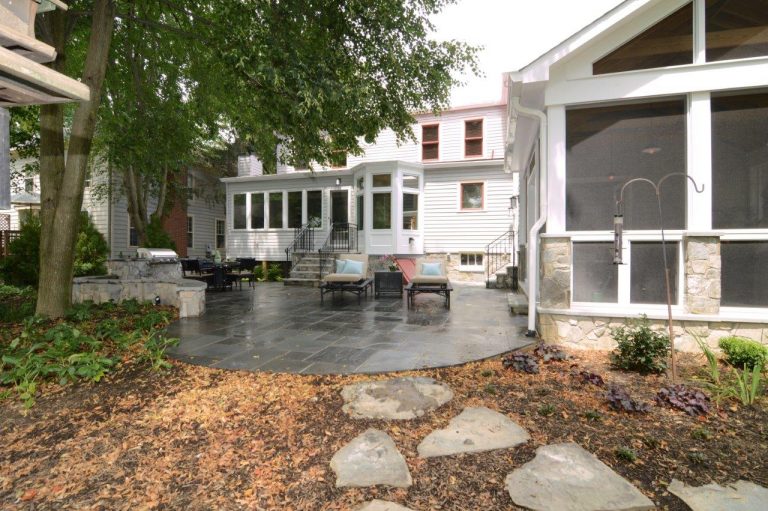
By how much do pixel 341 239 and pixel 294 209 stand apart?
277 cm

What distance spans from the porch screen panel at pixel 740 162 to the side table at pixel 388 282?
6.13 meters

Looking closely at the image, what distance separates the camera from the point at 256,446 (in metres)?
2.53

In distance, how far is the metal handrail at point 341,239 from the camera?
46.4 ft

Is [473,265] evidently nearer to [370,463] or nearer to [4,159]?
[370,463]

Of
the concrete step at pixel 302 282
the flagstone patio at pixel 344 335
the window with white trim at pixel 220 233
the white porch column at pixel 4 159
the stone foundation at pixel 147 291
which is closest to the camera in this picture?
the white porch column at pixel 4 159

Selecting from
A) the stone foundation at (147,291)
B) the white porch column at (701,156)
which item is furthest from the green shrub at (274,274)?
the white porch column at (701,156)

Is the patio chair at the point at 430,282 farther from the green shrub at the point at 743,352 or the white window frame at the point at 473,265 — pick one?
the white window frame at the point at 473,265

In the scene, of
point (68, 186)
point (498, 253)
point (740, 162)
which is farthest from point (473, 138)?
point (68, 186)

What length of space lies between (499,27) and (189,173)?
637 inches

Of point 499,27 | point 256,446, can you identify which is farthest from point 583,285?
point 499,27

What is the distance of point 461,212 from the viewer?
→ 13805 mm

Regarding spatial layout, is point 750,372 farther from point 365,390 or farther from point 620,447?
point 365,390

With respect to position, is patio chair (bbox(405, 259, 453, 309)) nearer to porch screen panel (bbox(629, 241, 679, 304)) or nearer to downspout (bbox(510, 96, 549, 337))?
downspout (bbox(510, 96, 549, 337))

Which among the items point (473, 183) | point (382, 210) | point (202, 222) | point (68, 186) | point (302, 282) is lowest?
point (302, 282)
